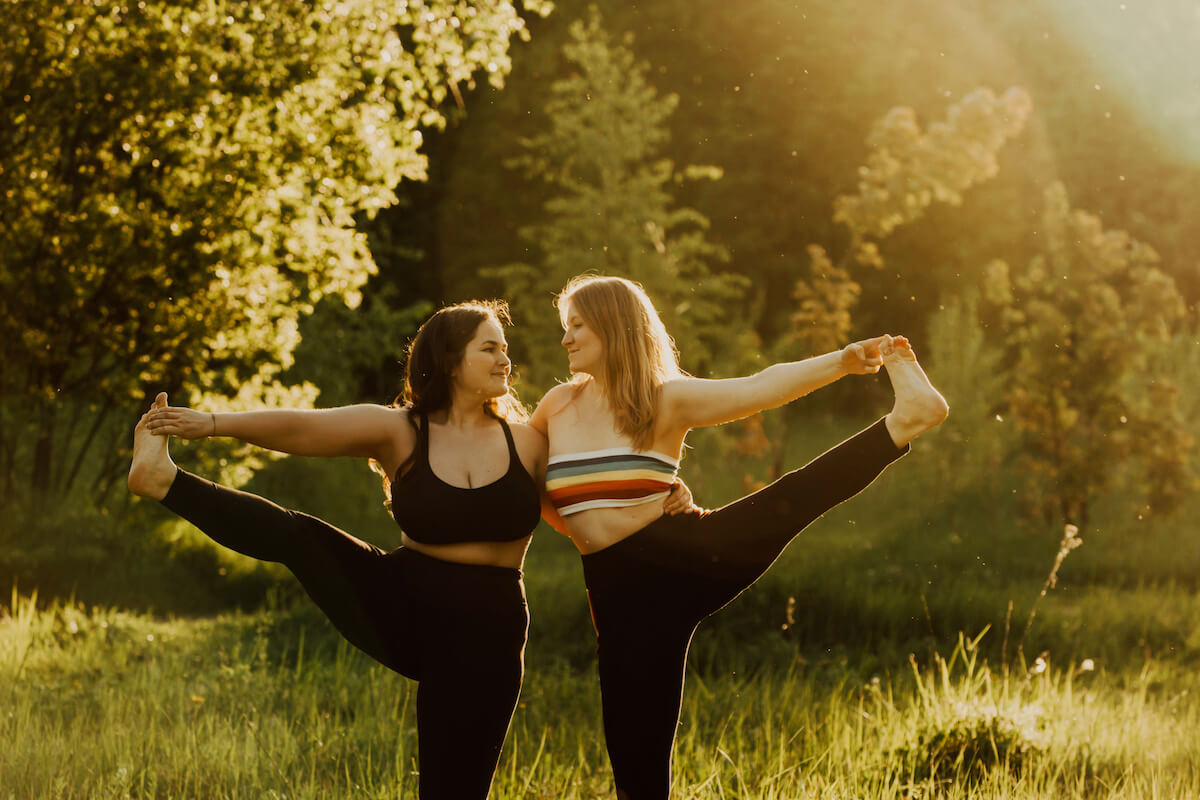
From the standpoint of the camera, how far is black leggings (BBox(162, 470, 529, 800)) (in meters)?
3.70

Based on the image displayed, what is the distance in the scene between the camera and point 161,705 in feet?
20.1

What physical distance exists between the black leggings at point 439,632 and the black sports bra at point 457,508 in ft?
0.37

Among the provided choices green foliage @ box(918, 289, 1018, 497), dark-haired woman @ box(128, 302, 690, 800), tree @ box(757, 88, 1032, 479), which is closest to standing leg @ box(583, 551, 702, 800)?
dark-haired woman @ box(128, 302, 690, 800)

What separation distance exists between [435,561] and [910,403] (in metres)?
1.54

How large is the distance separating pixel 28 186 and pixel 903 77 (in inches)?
899

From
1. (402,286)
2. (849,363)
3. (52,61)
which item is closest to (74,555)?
(52,61)

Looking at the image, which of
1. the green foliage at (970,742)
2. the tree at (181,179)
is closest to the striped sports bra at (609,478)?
the green foliage at (970,742)

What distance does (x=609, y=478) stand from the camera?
3.78m

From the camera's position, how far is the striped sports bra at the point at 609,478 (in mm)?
3779

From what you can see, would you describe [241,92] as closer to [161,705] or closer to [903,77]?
[161,705]

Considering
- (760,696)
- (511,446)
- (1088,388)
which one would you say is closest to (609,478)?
(511,446)

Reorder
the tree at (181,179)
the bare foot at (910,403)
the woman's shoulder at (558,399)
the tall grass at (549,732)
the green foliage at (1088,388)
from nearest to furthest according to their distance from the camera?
the bare foot at (910,403)
the woman's shoulder at (558,399)
the tall grass at (549,732)
the tree at (181,179)
the green foliage at (1088,388)

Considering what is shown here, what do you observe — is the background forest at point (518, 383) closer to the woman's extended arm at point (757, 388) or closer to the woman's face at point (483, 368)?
the woman's extended arm at point (757, 388)

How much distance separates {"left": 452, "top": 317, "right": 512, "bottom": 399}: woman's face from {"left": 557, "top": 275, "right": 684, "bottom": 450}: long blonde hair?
291 mm
